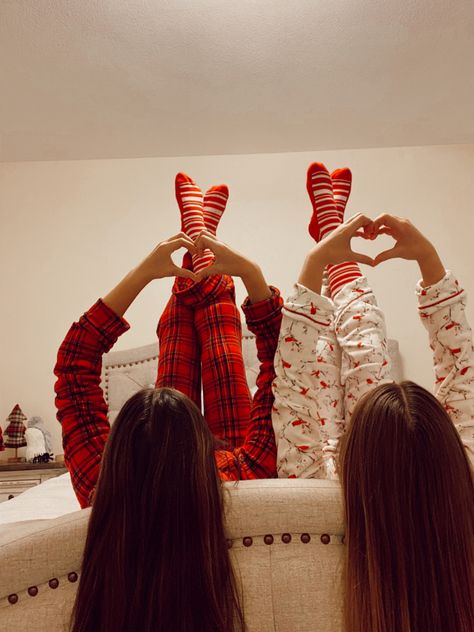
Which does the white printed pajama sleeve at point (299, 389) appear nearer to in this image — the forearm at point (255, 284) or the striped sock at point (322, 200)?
the forearm at point (255, 284)

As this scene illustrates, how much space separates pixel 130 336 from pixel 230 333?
221cm

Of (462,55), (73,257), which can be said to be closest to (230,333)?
(462,55)

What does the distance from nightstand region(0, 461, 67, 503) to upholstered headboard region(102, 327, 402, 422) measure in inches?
15.2

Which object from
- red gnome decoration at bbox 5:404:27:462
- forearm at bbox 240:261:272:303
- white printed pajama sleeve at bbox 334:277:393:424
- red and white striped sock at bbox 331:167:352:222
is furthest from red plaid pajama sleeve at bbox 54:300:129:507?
red gnome decoration at bbox 5:404:27:462

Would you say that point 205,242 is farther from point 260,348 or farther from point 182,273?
point 260,348

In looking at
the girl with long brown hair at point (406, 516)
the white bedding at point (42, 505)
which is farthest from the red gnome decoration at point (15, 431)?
the girl with long brown hair at point (406, 516)

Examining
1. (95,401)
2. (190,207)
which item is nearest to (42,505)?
(95,401)

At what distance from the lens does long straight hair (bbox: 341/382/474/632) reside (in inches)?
27.9

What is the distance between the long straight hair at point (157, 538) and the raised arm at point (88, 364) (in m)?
0.34

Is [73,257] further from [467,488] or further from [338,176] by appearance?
[467,488]

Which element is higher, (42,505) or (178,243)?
(178,243)

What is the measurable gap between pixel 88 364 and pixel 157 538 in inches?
18.3

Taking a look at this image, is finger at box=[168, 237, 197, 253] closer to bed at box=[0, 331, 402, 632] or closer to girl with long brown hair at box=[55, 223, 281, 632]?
girl with long brown hair at box=[55, 223, 281, 632]

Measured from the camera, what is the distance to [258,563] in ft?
2.49
